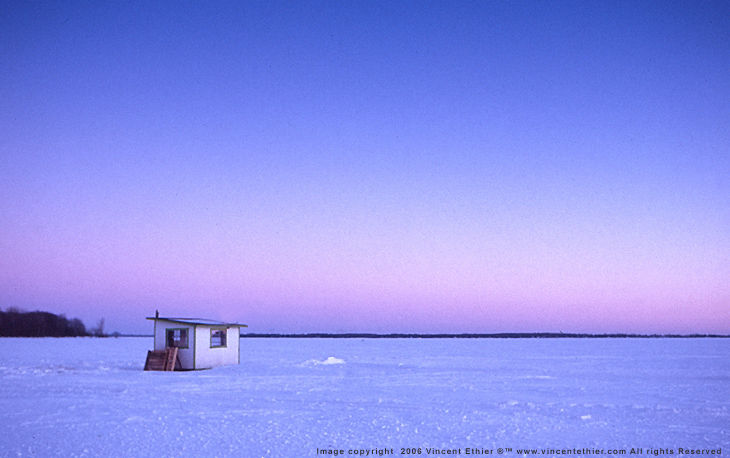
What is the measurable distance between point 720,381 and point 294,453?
74.3 ft

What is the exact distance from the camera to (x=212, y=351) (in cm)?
3203

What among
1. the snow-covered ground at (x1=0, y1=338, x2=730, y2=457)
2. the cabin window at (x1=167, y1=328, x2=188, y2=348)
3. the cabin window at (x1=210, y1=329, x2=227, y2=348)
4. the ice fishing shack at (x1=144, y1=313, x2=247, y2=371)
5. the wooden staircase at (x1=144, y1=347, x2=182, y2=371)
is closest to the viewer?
the snow-covered ground at (x1=0, y1=338, x2=730, y2=457)

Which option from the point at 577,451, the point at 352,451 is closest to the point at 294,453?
the point at 352,451

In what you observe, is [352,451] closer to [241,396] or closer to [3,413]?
[241,396]

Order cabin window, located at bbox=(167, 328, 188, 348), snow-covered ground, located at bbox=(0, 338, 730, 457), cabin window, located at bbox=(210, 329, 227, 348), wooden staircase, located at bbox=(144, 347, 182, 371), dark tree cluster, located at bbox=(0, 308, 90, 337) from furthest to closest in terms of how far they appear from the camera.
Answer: dark tree cluster, located at bbox=(0, 308, 90, 337) → cabin window, located at bbox=(210, 329, 227, 348) → cabin window, located at bbox=(167, 328, 188, 348) → wooden staircase, located at bbox=(144, 347, 182, 371) → snow-covered ground, located at bbox=(0, 338, 730, 457)

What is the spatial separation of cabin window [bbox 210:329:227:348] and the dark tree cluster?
14299cm

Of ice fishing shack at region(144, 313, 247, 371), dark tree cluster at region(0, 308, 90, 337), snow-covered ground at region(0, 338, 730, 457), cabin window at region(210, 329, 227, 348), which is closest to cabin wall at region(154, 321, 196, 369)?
ice fishing shack at region(144, 313, 247, 371)

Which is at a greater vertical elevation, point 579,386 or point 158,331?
point 158,331

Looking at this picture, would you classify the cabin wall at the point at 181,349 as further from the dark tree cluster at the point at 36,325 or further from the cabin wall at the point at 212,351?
the dark tree cluster at the point at 36,325

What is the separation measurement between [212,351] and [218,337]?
1493mm

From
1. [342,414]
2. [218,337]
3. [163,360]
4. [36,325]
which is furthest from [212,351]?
[36,325]

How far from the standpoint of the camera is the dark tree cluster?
5984 inches

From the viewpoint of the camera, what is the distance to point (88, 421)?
49.8ft

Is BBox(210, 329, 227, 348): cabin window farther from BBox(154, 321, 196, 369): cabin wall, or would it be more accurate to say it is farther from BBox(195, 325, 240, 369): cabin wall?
BBox(154, 321, 196, 369): cabin wall
